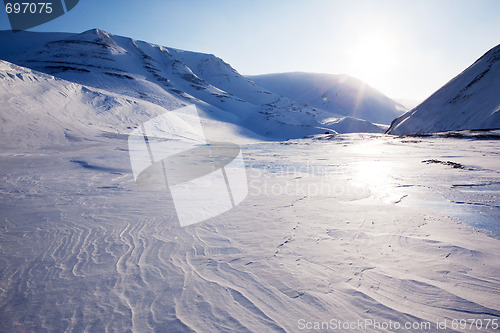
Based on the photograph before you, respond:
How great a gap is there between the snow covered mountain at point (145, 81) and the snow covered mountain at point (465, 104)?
63.1 ft

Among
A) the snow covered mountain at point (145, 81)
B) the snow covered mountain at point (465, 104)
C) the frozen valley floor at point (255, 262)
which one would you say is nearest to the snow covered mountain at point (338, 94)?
the snow covered mountain at point (145, 81)

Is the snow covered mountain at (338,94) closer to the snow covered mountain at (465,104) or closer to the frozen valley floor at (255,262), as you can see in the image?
the snow covered mountain at (465,104)

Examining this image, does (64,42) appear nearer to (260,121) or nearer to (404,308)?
(260,121)

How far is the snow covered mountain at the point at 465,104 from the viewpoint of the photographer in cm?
1661

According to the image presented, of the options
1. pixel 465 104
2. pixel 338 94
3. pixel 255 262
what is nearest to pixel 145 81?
pixel 465 104

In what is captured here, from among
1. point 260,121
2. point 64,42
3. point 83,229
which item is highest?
point 64,42

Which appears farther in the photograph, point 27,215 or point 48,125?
point 48,125

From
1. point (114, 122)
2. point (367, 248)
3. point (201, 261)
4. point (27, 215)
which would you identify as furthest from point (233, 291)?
point (114, 122)

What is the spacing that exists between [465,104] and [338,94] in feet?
234

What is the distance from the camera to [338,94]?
8450cm

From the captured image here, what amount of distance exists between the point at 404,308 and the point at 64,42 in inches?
2778

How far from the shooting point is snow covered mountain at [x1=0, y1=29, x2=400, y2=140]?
36.7 metres

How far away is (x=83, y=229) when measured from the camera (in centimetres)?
287

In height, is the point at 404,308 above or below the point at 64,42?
below
